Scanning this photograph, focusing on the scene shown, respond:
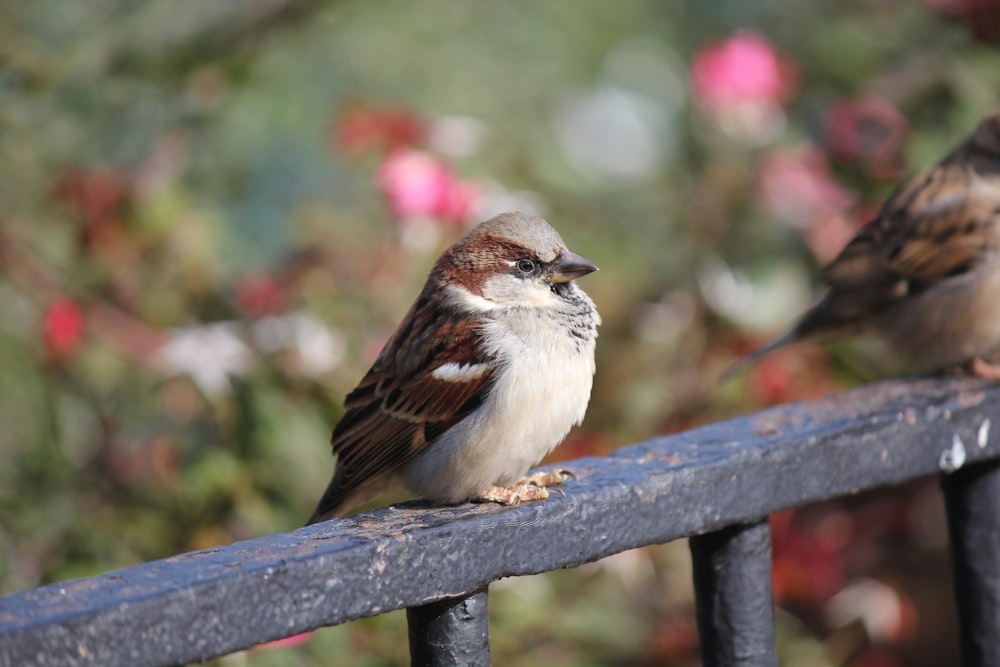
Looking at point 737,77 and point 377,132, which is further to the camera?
point 737,77

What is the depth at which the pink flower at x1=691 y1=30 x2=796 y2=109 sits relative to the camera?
10.6ft

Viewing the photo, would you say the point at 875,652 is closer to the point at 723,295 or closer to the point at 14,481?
the point at 723,295

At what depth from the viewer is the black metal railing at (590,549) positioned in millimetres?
1134

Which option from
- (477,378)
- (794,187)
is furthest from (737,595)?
(794,187)

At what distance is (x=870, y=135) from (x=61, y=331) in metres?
2.00

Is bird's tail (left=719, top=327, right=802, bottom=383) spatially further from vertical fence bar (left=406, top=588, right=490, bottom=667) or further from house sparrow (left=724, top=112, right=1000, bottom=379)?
vertical fence bar (left=406, top=588, right=490, bottom=667)

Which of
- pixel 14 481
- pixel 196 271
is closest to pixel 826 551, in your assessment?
pixel 196 271

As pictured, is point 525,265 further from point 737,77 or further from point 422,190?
point 737,77

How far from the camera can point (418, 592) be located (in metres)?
1.30

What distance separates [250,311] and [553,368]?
96cm

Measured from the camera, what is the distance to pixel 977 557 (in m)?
1.76

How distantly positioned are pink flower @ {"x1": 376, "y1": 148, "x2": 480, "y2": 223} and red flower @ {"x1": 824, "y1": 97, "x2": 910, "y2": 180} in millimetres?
1016

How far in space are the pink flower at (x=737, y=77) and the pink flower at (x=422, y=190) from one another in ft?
2.50

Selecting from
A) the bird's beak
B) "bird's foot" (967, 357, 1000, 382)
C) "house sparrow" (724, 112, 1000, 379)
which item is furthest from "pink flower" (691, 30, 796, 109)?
the bird's beak
